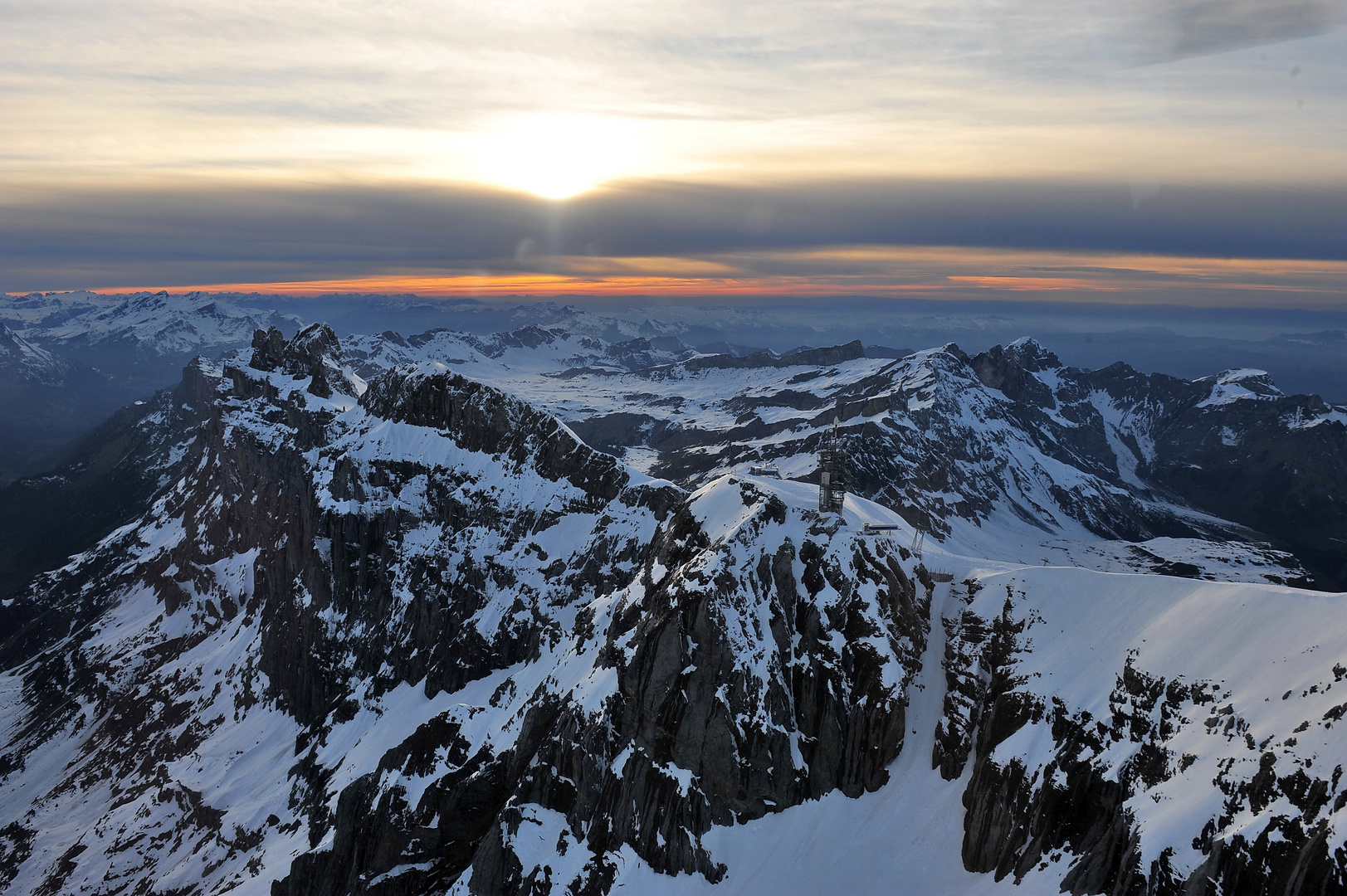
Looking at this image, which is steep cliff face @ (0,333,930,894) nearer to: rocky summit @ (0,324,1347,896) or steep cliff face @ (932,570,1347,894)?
rocky summit @ (0,324,1347,896)

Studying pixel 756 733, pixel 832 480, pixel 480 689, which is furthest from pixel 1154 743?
pixel 480 689

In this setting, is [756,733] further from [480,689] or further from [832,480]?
[480,689]

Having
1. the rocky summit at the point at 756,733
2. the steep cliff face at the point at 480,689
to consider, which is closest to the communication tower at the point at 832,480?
the rocky summit at the point at 756,733

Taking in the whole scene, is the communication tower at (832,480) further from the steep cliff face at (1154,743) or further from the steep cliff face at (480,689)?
the steep cliff face at (1154,743)

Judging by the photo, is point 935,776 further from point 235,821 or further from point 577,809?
point 235,821

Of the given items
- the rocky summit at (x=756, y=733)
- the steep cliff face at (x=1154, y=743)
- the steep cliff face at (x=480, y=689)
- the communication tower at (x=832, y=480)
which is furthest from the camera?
the communication tower at (x=832, y=480)

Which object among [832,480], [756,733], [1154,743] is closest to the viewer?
[1154,743]

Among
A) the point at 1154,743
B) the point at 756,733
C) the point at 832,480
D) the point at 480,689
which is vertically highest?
the point at 832,480

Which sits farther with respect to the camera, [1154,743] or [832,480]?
[832,480]

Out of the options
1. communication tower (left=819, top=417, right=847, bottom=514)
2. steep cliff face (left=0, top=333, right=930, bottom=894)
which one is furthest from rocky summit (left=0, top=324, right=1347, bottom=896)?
communication tower (left=819, top=417, right=847, bottom=514)

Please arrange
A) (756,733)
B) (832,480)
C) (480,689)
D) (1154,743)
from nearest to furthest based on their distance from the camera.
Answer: (1154,743) → (756,733) → (832,480) → (480,689)

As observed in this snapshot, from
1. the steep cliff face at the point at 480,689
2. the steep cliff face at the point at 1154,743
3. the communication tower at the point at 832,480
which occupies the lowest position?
the steep cliff face at the point at 480,689

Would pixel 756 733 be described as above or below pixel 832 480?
below

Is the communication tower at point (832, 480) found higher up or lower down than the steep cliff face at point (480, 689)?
higher up
